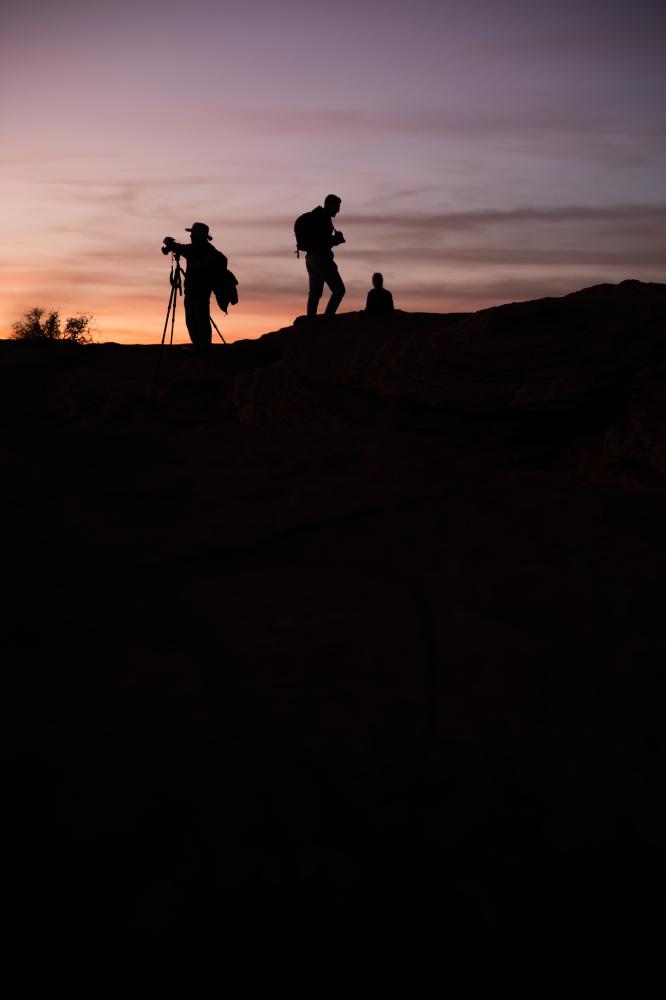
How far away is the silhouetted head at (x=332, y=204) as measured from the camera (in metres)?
9.95

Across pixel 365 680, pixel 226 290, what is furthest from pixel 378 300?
pixel 365 680

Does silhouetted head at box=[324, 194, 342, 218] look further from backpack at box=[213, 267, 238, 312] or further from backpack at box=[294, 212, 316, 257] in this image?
backpack at box=[213, 267, 238, 312]

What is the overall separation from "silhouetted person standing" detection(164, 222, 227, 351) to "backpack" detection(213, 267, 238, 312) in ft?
0.15

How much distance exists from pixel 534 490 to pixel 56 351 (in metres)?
9.86

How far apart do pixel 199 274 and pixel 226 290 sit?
1.31 feet

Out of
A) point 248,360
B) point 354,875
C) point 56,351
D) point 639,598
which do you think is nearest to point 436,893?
point 354,875

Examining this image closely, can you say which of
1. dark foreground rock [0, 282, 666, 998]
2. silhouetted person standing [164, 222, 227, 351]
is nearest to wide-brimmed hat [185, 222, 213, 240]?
silhouetted person standing [164, 222, 227, 351]

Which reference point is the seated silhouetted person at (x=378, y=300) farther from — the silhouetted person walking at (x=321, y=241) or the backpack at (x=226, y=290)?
the backpack at (x=226, y=290)

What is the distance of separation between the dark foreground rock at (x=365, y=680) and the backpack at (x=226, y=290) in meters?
4.18

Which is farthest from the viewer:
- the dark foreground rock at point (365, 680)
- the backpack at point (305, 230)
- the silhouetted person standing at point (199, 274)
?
the silhouetted person standing at point (199, 274)

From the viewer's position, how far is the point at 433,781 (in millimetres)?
3361

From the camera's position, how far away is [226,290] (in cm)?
1158

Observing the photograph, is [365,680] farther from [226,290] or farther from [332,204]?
[226,290]

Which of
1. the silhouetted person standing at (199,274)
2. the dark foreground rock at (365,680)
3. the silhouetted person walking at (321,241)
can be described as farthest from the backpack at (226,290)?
the dark foreground rock at (365,680)
